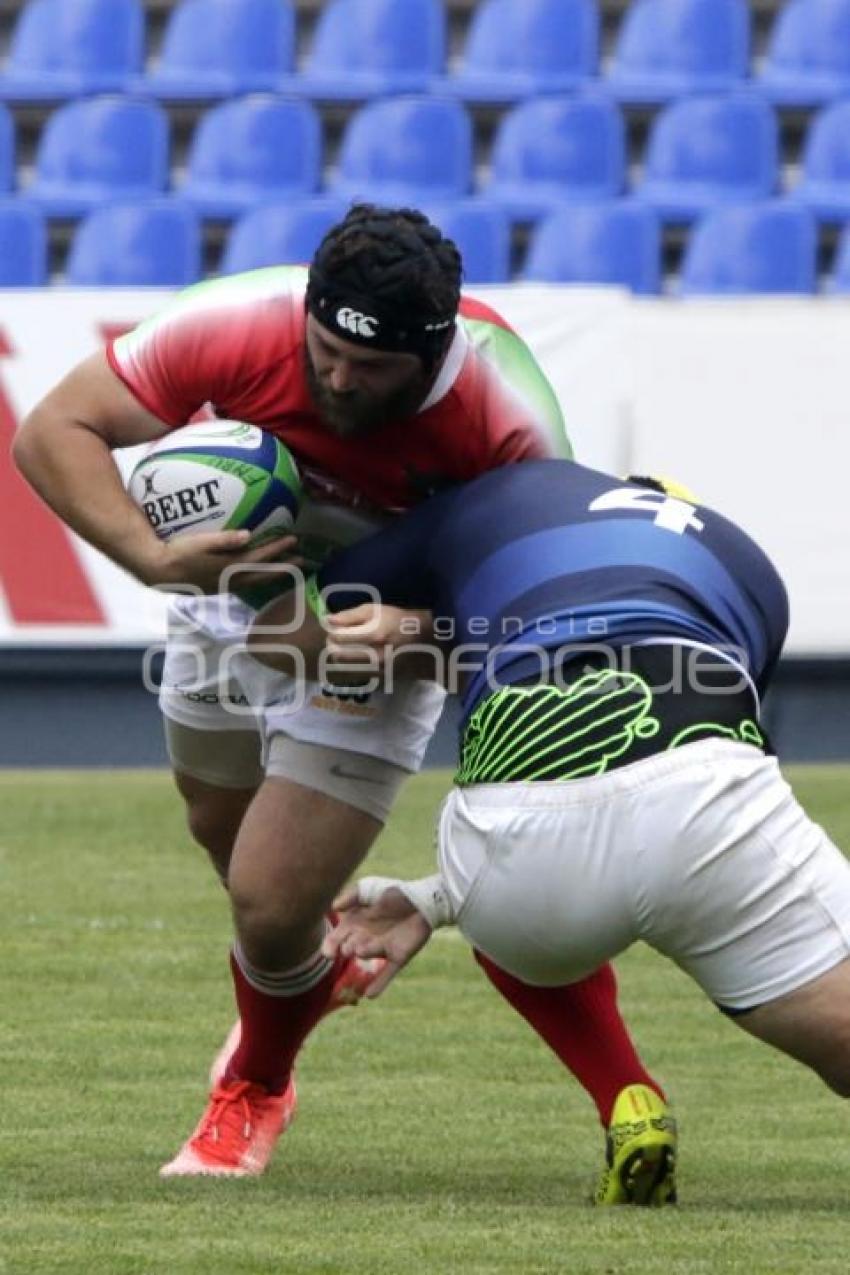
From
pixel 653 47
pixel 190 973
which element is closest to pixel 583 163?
pixel 653 47

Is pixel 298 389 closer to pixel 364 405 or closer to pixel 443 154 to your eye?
pixel 364 405

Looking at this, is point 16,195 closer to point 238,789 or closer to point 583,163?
point 583,163

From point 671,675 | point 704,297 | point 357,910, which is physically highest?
point 671,675

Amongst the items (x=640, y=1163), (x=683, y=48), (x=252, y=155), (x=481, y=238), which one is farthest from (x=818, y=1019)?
(x=683, y=48)

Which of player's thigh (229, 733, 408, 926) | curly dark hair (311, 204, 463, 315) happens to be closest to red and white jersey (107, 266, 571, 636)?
curly dark hair (311, 204, 463, 315)

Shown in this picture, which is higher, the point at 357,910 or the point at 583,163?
the point at 357,910

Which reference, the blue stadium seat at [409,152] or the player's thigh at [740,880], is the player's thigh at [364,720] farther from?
the blue stadium seat at [409,152]

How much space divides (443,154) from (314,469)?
9.69 m

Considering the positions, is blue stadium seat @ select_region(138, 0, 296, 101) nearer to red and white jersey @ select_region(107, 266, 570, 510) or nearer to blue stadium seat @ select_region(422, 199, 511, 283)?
blue stadium seat @ select_region(422, 199, 511, 283)

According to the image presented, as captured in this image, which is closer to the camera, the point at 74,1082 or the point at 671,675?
the point at 671,675

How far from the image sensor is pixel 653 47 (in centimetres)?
1473

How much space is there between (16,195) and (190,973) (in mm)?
8020

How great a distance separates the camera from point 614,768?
4.06 m

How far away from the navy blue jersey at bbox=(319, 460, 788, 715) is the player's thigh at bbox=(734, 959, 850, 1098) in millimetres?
522
